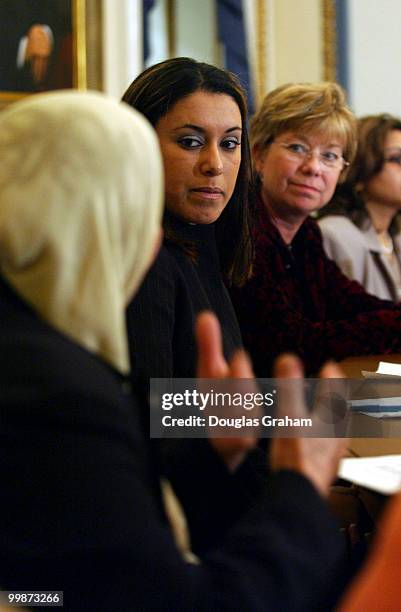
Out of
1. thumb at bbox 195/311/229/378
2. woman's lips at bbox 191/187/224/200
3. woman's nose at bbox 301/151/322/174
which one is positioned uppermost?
woman's nose at bbox 301/151/322/174

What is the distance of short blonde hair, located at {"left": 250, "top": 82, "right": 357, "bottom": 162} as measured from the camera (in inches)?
118

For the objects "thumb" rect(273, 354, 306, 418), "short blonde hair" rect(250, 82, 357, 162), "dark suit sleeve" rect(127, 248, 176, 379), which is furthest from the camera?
"short blonde hair" rect(250, 82, 357, 162)

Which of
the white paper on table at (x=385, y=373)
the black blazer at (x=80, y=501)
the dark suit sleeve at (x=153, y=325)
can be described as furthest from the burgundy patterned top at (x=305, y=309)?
the black blazer at (x=80, y=501)

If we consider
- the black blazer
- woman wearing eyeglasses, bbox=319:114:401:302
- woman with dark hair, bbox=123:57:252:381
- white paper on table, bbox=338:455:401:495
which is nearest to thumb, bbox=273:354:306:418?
the black blazer

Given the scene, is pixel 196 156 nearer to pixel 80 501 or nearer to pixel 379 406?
pixel 379 406

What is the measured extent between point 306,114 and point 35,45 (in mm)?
2201

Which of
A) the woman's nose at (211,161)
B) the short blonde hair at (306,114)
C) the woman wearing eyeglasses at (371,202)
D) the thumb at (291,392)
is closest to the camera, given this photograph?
the thumb at (291,392)

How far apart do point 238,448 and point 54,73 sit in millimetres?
3927

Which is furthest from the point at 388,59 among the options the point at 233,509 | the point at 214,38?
the point at 233,509

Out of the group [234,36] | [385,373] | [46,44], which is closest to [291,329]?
[385,373]

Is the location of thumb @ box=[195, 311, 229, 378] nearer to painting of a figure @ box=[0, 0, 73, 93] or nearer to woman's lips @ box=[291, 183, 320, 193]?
woman's lips @ box=[291, 183, 320, 193]

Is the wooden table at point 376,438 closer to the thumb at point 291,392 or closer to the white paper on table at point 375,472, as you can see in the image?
the white paper on table at point 375,472

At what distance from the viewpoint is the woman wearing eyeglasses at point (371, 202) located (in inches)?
144

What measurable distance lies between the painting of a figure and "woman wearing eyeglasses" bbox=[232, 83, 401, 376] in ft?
6.38
